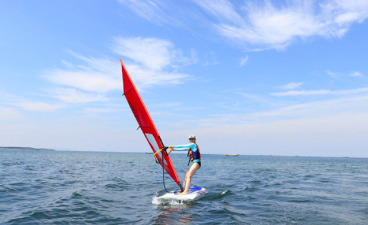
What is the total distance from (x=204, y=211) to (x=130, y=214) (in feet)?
9.50

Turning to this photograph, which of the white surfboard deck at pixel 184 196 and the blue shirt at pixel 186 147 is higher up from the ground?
the blue shirt at pixel 186 147

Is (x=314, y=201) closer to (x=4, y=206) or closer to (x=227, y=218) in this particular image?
(x=227, y=218)

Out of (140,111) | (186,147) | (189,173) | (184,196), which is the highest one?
(140,111)

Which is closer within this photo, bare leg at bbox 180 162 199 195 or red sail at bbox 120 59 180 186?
red sail at bbox 120 59 180 186

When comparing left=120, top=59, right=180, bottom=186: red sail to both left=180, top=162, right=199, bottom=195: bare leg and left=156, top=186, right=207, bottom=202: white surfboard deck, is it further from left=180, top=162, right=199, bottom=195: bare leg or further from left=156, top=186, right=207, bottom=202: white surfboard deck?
left=156, top=186, right=207, bottom=202: white surfboard deck

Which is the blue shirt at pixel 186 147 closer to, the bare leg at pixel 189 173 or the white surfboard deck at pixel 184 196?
the bare leg at pixel 189 173

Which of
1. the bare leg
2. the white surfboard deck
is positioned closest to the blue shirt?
the bare leg

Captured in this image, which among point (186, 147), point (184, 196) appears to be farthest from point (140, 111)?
point (184, 196)

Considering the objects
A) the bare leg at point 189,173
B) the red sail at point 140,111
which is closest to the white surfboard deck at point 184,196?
the bare leg at point 189,173

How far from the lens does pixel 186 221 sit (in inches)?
313

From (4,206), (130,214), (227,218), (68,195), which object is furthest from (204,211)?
(4,206)

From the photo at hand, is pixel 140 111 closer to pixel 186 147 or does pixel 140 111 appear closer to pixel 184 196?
pixel 186 147

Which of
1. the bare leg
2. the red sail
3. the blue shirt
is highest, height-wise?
the red sail

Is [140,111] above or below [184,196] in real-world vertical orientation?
above
